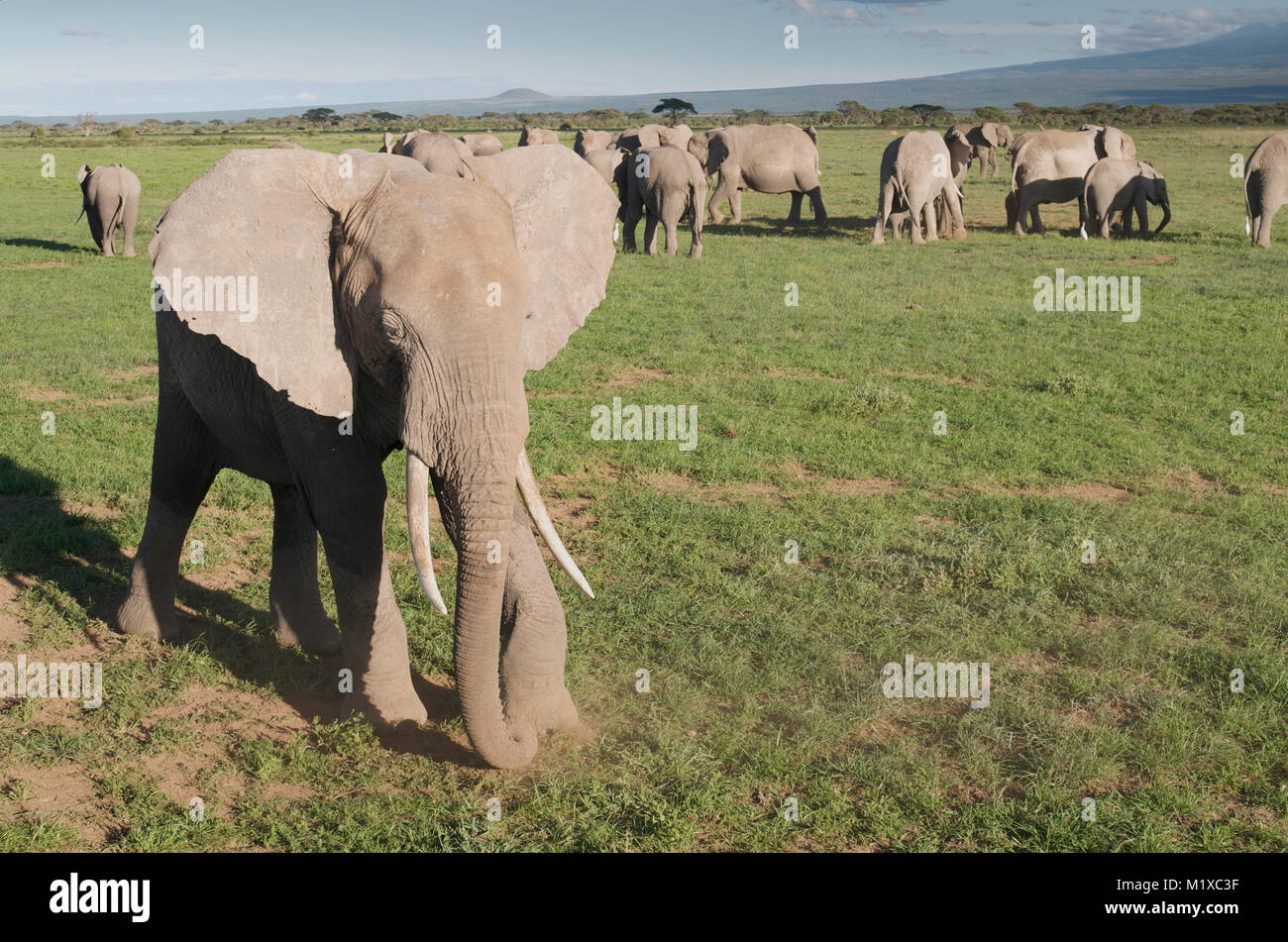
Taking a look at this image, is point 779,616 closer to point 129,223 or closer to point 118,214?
point 118,214

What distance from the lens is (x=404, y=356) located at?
12.8 ft

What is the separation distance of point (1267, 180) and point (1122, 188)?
262 cm

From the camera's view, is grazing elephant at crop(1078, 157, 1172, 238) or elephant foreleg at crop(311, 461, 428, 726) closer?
elephant foreleg at crop(311, 461, 428, 726)

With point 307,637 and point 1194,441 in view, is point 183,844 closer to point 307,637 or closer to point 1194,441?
point 307,637

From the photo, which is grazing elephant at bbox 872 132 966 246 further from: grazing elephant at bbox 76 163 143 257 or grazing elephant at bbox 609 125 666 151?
grazing elephant at bbox 76 163 143 257

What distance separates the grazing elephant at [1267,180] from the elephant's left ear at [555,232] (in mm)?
19582

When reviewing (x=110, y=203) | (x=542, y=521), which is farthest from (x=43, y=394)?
(x=110, y=203)

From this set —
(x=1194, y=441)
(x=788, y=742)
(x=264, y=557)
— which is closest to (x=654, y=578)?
(x=788, y=742)

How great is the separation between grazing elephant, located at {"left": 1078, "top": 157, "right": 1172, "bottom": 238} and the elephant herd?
19.9 meters

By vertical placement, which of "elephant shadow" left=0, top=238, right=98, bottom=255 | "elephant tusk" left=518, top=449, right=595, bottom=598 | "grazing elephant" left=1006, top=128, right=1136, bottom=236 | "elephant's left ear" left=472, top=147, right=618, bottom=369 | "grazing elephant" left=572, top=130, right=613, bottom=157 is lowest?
"elephant tusk" left=518, top=449, right=595, bottom=598

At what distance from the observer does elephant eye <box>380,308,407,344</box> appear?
3882 mm

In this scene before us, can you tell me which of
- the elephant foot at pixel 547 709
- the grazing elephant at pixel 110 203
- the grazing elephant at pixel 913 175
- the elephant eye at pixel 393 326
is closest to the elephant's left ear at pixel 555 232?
the elephant eye at pixel 393 326

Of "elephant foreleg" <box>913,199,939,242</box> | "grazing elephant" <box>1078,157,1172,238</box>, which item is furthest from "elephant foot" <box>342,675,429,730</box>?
"grazing elephant" <box>1078,157,1172,238</box>

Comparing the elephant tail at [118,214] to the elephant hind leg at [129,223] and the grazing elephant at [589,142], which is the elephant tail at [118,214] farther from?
the grazing elephant at [589,142]
